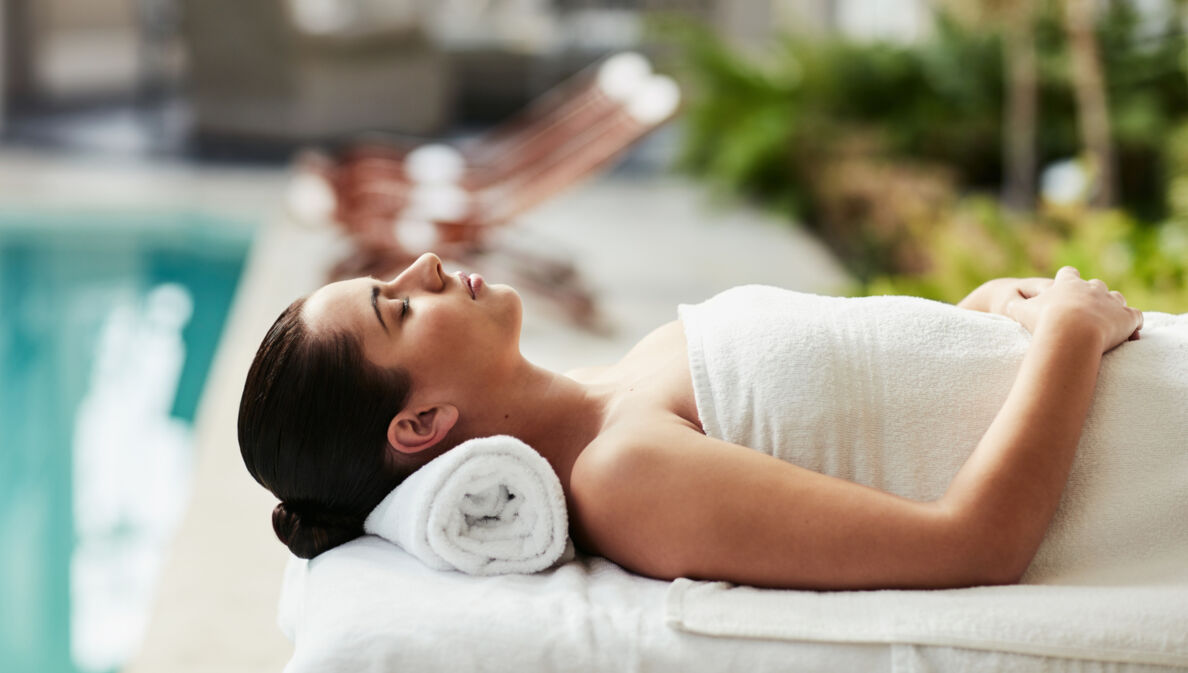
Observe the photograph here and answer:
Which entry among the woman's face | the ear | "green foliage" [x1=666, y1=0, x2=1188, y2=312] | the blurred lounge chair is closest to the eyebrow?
the woman's face

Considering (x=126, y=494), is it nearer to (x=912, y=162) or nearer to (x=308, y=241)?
(x=308, y=241)

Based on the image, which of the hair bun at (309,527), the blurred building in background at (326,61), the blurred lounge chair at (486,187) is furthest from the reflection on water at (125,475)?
the blurred building in background at (326,61)

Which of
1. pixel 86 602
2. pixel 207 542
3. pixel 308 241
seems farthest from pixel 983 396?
pixel 308 241

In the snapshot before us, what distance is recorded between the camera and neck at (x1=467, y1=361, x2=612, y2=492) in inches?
60.8

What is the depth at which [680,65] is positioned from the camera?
7.09m

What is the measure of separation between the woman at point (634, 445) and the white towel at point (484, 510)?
2.0 inches

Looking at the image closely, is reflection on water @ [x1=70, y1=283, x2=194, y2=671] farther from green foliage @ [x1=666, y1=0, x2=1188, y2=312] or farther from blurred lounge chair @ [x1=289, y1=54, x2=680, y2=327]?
green foliage @ [x1=666, y1=0, x2=1188, y2=312]

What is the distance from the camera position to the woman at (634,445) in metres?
1.36

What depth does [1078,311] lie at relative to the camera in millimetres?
1479

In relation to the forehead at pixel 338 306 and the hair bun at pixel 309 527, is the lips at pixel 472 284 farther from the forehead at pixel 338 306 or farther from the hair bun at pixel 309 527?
the hair bun at pixel 309 527

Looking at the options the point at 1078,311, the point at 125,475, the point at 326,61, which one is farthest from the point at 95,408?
the point at 326,61

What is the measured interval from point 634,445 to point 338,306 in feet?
1.31

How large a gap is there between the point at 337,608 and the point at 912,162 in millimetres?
5807

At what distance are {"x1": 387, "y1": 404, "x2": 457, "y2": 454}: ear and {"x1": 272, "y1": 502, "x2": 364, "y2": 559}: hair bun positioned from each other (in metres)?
0.15
